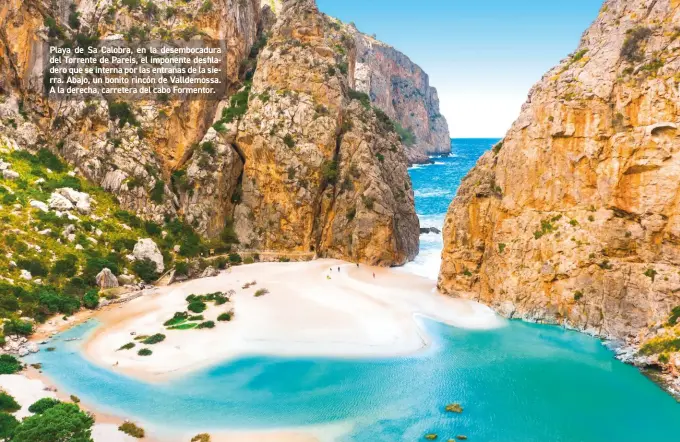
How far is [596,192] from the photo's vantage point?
35.4 m

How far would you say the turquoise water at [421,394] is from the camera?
906 inches

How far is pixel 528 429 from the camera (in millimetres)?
22766

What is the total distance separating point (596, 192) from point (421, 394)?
72.2ft

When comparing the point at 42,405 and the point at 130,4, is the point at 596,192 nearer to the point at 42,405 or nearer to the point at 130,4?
the point at 42,405

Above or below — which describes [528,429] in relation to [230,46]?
below

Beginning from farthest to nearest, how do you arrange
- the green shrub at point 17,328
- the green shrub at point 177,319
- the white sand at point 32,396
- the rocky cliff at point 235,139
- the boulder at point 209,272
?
1. the rocky cliff at point 235,139
2. the boulder at point 209,272
3. the green shrub at point 177,319
4. the green shrub at point 17,328
5. the white sand at point 32,396

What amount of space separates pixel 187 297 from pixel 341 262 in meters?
18.7

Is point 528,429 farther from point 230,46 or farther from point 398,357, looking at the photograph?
point 230,46

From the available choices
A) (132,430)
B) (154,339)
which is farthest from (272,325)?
(132,430)

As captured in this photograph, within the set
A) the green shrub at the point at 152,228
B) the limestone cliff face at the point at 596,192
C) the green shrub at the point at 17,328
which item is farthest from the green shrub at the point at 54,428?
the green shrub at the point at 152,228

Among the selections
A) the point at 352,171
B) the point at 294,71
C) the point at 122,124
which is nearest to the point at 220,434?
the point at 352,171

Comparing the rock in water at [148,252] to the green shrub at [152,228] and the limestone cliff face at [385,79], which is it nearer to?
the green shrub at [152,228]

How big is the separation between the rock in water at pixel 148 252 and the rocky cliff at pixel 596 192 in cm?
3125

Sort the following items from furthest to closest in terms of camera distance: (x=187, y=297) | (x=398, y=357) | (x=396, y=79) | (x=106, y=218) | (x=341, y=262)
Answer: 1. (x=396, y=79)
2. (x=341, y=262)
3. (x=106, y=218)
4. (x=187, y=297)
5. (x=398, y=357)
